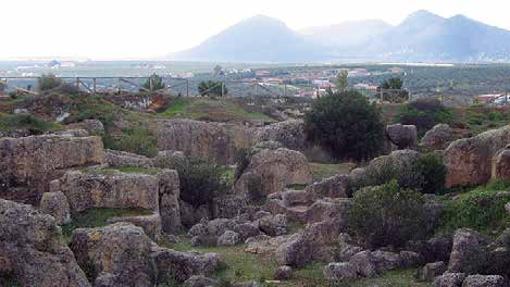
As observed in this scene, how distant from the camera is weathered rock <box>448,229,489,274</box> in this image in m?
14.8

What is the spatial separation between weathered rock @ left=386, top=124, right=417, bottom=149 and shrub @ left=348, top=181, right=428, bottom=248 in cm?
2011

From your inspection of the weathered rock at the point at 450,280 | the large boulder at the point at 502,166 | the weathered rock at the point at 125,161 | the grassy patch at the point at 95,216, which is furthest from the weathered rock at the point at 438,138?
the weathered rock at the point at 450,280

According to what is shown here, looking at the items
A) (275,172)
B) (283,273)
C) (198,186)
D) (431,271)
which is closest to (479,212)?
(431,271)

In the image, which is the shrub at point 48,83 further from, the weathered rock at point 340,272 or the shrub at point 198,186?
the weathered rock at point 340,272

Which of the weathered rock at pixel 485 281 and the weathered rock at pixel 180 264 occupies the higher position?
the weathered rock at pixel 485 281

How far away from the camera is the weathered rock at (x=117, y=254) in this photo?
609 inches

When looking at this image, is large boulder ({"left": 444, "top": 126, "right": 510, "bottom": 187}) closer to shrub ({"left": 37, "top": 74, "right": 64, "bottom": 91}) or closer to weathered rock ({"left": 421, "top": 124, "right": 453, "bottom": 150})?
weathered rock ({"left": 421, "top": 124, "right": 453, "bottom": 150})

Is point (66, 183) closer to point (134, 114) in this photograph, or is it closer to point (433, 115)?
point (134, 114)

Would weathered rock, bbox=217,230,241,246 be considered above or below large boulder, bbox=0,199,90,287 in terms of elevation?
below

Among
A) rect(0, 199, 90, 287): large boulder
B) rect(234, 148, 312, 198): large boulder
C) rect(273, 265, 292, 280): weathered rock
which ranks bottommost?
rect(234, 148, 312, 198): large boulder

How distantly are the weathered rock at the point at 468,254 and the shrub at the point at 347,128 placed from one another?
20.1 meters

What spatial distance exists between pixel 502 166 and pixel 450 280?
24.4 feet

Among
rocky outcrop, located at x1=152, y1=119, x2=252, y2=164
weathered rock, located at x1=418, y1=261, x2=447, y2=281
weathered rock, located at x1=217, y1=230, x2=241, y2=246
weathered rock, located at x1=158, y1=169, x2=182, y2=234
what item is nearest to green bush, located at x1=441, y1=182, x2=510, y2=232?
weathered rock, located at x1=418, y1=261, x2=447, y2=281

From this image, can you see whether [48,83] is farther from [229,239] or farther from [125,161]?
[229,239]
